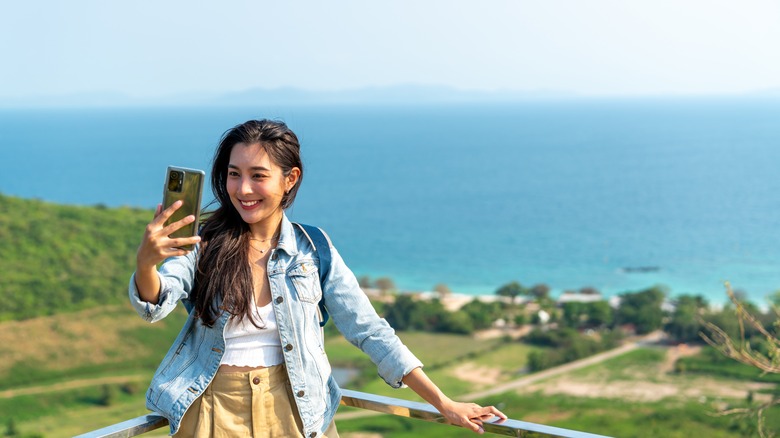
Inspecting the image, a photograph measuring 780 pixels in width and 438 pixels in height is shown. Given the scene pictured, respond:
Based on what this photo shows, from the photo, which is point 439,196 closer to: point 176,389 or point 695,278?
point 695,278

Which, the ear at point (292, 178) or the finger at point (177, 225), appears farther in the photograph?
the ear at point (292, 178)

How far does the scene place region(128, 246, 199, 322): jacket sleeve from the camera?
5.78 ft

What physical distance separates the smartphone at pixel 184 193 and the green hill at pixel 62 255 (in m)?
33.8

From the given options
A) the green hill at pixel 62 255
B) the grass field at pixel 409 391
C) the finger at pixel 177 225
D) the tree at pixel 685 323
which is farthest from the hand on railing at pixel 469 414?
the green hill at pixel 62 255

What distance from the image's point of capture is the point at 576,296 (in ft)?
138

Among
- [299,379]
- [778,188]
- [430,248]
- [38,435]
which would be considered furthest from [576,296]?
[299,379]

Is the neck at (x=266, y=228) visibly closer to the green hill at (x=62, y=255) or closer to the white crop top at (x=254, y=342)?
the white crop top at (x=254, y=342)

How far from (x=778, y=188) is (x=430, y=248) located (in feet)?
101

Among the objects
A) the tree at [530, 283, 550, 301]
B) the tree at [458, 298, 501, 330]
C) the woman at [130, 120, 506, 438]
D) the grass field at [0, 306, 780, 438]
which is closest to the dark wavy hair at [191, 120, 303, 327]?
the woman at [130, 120, 506, 438]

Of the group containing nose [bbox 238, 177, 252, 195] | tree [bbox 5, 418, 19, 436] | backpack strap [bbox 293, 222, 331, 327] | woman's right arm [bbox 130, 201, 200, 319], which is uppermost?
nose [bbox 238, 177, 252, 195]

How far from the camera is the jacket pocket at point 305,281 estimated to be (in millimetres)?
1956

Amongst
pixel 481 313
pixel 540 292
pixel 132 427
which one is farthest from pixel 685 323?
pixel 132 427

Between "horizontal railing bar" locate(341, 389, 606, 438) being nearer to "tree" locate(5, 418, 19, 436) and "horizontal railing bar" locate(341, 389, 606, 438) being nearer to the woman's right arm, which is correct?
the woman's right arm

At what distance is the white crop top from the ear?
0.28 meters
